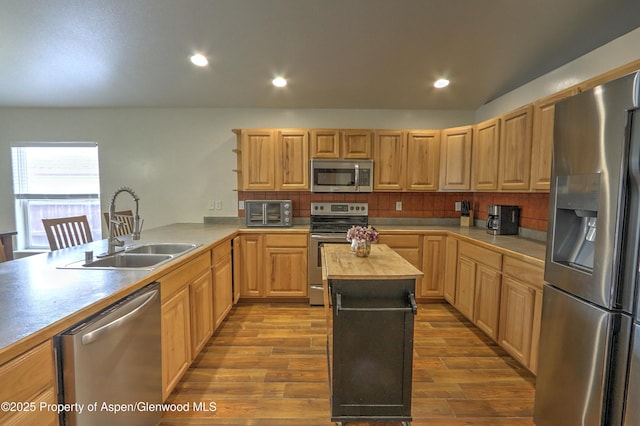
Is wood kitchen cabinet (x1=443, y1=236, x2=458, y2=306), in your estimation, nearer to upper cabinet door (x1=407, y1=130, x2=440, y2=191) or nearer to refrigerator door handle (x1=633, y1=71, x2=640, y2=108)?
upper cabinet door (x1=407, y1=130, x2=440, y2=191)

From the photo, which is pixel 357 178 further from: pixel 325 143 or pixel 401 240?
pixel 401 240

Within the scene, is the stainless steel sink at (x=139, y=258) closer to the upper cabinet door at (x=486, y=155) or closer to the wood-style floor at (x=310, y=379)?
the wood-style floor at (x=310, y=379)

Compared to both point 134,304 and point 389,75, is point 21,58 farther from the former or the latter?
point 389,75

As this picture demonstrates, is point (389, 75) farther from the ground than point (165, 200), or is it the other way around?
point (389, 75)

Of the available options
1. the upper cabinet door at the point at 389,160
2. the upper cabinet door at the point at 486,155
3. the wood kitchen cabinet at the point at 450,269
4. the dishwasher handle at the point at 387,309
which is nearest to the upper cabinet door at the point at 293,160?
the upper cabinet door at the point at 389,160

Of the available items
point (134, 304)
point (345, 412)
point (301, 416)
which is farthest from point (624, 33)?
point (134, 304)

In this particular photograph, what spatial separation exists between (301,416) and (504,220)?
8.67 feet

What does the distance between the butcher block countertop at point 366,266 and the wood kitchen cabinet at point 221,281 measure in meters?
1.03

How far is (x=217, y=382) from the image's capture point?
6.97ft

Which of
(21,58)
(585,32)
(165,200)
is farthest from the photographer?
(165,200)

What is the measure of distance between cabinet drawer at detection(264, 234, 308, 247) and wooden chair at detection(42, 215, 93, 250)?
1.72 m

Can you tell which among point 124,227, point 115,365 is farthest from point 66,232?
point 115,365

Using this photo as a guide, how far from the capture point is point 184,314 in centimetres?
203

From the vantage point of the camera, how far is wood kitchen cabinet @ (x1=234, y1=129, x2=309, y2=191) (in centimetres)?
366
